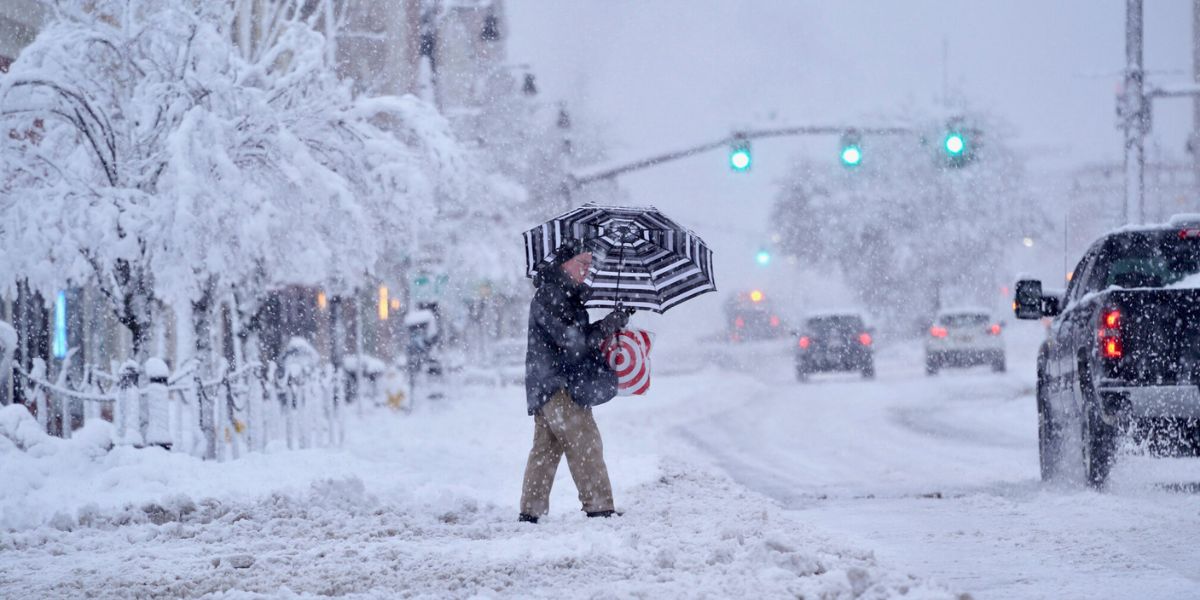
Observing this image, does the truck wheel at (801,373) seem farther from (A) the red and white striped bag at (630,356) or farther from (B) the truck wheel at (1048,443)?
(A) the red and white striped bag at (630,356)

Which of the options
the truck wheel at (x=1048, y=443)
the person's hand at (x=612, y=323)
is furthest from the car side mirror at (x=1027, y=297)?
the person's hand at (x=612, y=323)

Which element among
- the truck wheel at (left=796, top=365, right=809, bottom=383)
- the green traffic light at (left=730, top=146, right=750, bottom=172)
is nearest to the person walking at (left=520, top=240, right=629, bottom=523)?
the green traffic light at (left=730, top=146, right=750, bottom=172)

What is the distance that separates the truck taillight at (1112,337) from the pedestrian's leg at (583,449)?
12.8ft

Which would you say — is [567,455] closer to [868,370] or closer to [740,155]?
[740,155]

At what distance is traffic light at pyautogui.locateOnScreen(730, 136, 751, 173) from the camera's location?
25.2 meters

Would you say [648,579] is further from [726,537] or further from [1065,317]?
[1065,317]

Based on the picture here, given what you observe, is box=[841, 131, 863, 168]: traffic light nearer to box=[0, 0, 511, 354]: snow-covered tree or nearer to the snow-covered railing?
box=[0, 0, 511, 354]: snow-covered tree

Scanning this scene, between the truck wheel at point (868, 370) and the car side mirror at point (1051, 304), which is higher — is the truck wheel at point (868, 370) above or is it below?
below

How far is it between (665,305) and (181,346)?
1200 centimetres

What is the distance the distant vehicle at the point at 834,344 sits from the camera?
35.5 metres

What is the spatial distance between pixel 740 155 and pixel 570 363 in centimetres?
1688

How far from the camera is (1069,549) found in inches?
310

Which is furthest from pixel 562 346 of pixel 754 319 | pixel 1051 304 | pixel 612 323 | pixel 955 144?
pixel 754 319

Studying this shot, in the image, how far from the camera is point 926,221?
2687 inches
